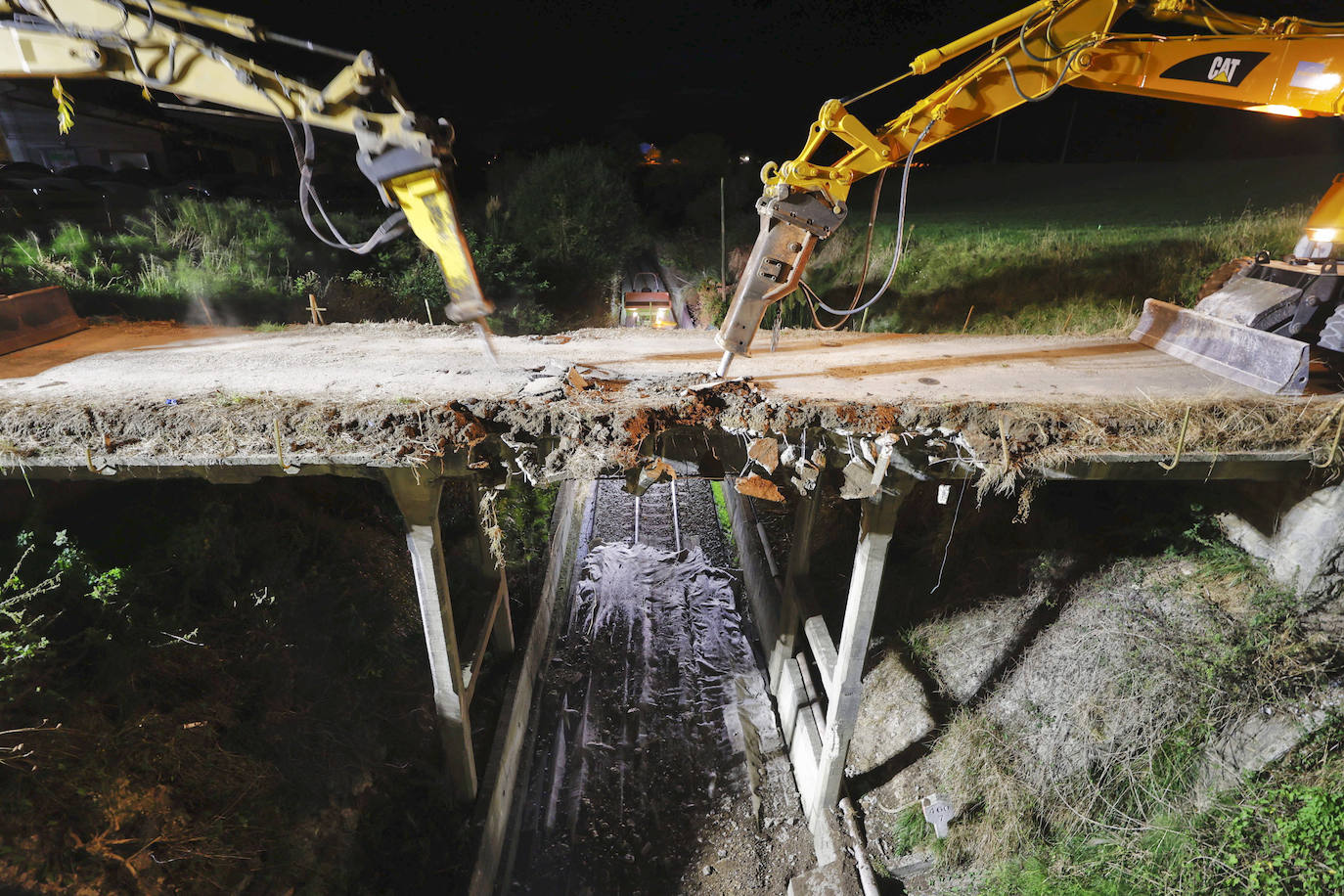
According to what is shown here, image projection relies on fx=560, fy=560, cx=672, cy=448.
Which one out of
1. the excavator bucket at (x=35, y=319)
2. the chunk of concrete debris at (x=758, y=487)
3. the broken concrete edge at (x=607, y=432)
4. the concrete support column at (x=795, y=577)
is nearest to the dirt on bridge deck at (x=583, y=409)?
the broken concrete edge at (x=607, y=432)

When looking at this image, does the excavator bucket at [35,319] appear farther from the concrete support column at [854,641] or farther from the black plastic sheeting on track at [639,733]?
the concrete support column at [854,641]

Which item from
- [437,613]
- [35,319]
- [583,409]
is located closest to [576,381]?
[583,409]

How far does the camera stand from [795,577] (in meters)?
6.74

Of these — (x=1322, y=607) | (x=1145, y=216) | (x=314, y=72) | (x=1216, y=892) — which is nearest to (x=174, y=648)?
(x=1216, y=892)

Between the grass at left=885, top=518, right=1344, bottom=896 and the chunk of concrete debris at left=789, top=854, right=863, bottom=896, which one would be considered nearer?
the grass at left=885, top=518, right=1344, bottom=896

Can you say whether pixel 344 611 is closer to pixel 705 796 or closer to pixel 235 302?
pixel 705 796

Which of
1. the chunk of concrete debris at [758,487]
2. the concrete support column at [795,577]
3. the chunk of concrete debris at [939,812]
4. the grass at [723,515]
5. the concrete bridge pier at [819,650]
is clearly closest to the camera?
the chunk of concrete debris at [758,487]

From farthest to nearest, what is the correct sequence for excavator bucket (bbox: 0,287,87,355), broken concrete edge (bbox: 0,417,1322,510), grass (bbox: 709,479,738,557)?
grass (bbox: 709,479,738,557) → excavator bucket (bbox: 0,287,87,355) → broken concrete edge (bbox: 0,417,1322,510)

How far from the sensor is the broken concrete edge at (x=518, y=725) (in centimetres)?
521

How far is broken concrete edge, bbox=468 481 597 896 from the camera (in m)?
5.21

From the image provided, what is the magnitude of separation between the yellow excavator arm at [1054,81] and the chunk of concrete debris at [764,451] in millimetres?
982

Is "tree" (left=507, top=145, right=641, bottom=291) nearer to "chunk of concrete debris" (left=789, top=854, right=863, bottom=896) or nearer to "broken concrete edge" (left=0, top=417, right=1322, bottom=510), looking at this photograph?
"broken concrete edge" (left=0, top=417, right=1322, bottom=510)

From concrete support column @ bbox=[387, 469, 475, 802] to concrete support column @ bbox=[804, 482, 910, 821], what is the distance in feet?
10.5

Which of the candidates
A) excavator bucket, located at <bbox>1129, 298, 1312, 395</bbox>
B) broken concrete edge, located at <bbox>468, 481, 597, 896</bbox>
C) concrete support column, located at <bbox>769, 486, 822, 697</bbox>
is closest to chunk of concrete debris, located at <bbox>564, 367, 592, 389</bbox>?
concrete support column, located at <bbox>769, 486, 822, 697</bbox>
